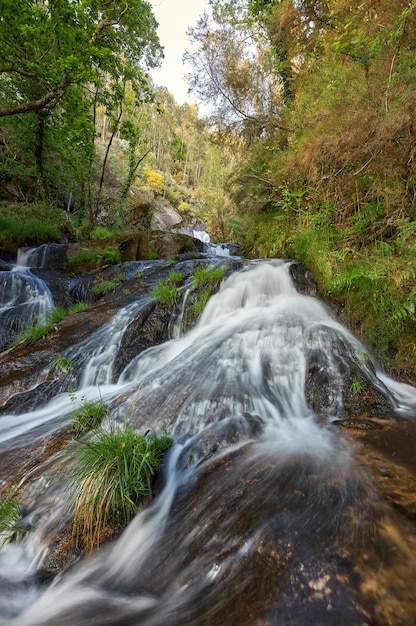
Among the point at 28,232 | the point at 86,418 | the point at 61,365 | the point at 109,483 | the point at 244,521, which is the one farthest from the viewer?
the point at 28,232

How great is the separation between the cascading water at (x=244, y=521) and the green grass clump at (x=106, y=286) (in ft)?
13.3

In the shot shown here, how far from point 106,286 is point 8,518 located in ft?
19.6

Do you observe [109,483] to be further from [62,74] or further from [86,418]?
[62,74]

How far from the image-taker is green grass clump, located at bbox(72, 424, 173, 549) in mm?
2010

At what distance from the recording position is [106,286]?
24.4ft

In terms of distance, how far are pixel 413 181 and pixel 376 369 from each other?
8.56 ft

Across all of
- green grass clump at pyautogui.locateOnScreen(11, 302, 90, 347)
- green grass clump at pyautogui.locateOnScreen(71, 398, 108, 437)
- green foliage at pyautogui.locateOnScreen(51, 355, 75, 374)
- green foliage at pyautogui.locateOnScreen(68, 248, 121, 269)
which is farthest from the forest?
green grass clump at pyautogui.locateOnScreen(11, 302, 90, 347)

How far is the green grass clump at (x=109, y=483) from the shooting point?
2.01 m

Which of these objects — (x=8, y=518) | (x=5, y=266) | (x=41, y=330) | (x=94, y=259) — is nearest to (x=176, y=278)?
(x=41, y=330)

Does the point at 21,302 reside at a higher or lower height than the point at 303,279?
lower

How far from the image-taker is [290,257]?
23.3ft

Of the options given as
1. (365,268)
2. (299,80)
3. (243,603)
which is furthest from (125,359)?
(299,80)

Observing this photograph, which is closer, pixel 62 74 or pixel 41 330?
pixel 41 330

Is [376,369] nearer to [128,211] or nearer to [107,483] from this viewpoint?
[107,483]
